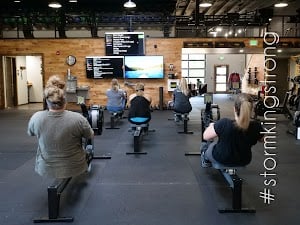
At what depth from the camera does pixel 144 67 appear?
34.6 feet

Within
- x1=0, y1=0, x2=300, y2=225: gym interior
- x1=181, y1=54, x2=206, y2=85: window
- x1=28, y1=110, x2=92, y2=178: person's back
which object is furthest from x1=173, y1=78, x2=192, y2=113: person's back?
x1=181, y1=54, x2=206, y2=85: window

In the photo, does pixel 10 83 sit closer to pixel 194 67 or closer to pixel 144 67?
pixel 144 67

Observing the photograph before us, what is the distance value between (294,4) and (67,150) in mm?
11893

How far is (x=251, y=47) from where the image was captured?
1095 cm

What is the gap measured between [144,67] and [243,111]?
25.5ft

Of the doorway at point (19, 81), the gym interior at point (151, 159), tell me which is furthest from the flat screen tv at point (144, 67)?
the doorway at point (19, 81)

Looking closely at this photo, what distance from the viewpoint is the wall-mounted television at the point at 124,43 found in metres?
10.3

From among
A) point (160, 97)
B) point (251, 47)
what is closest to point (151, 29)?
point (160, 97)

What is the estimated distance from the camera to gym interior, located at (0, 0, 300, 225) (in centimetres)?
306

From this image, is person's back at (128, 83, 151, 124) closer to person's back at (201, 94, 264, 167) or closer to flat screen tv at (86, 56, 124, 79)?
person's back at (201, 94, 264, 167)

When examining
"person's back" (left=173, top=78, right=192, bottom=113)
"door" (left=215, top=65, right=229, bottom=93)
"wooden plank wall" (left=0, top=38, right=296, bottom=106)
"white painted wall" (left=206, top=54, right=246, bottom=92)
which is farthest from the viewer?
"door" (left=215, top=65, right=229, bottom=93)

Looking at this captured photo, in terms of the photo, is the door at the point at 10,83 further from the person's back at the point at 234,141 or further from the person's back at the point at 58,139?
the person's back at the point at 234,141

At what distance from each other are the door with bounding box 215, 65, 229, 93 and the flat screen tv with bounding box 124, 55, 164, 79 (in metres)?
8.41

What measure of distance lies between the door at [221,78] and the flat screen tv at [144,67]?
27.6ft
